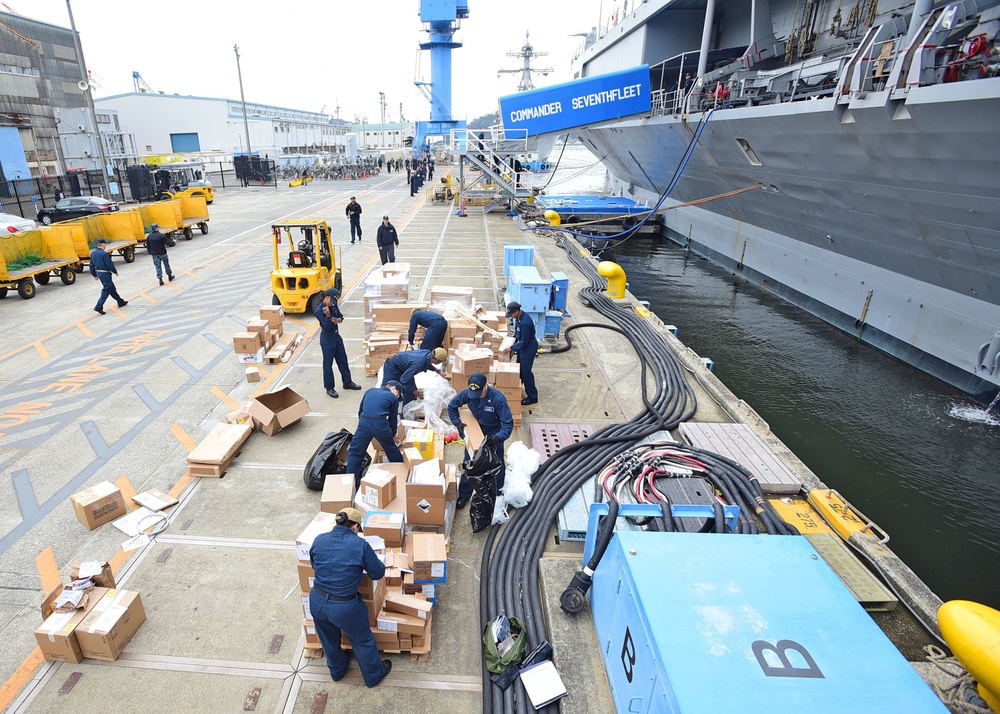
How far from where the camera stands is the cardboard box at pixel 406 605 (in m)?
4.37

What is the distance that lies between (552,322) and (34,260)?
14871 mm

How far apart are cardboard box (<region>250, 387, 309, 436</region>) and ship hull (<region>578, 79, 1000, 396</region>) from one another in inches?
429

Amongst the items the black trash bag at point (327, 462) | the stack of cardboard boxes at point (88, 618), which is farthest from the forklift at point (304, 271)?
the stack of cardboard boxes at point (88, 618)

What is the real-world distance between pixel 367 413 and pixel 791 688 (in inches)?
175

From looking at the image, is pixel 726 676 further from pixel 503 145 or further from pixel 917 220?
pixel 503 145

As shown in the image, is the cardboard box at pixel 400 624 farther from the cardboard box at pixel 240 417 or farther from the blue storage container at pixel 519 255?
the blue storage container at pixel 519 255

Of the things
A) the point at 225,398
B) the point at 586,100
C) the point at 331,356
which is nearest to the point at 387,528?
the point at 331,356

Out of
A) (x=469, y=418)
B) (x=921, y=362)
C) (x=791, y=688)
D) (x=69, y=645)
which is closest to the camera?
(x=791, y=688)

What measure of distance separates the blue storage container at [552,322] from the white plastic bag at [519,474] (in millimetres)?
4653

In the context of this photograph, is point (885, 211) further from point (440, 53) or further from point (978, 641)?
point (440, 53)

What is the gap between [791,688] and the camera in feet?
8.84

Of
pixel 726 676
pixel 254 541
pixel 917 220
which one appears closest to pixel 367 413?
pixel 254 541

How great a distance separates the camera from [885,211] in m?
→ 11.3

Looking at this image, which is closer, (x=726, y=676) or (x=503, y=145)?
(x=726, y=676)
